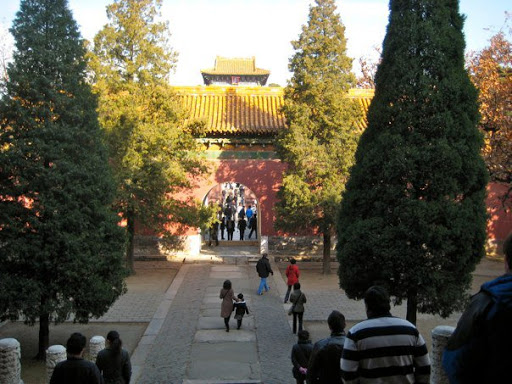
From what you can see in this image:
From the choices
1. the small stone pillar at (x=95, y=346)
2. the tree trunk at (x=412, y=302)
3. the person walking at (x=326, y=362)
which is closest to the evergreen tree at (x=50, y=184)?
the small stone pillar at (x=95, y=346)

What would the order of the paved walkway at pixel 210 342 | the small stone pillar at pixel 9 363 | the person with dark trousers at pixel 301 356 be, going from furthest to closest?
the paved walkway at pixel 210 342
the small stone pillar at pixel 9 363
the person with dark trousers at pixel 301 356

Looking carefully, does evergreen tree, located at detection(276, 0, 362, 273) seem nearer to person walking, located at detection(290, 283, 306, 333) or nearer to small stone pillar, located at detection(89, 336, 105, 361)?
person walking, located at detection(290, 283, 306, 333)

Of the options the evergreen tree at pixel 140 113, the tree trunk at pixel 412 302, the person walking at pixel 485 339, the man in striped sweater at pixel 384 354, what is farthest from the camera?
the evergreen tree at pixel 140 113

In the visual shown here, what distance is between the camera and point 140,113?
49.6ft

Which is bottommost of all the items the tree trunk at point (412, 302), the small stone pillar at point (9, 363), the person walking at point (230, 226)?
the small stone pillar at point (9, 363)

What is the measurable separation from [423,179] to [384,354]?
5250 millimetres

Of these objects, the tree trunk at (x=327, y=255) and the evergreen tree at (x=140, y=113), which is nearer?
the evergreen tree at (x=140, y=113)

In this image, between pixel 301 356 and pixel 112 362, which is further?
pixel 301 356

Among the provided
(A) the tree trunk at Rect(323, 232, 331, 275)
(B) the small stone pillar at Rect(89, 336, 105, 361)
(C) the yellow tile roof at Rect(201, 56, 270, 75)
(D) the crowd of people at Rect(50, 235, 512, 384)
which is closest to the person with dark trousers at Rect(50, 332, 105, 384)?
(D) the crowd of people at Rect(50, 235, 512, 384)

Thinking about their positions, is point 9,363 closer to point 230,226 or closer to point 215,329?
point 215,329

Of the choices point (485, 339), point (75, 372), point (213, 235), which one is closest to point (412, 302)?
point (75, 372)

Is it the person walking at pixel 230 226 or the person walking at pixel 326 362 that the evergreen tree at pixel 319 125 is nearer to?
the person walking at pixel 230 226

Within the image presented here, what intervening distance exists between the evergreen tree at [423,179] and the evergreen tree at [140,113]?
27.3 feet

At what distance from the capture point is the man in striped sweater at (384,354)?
3137mm
